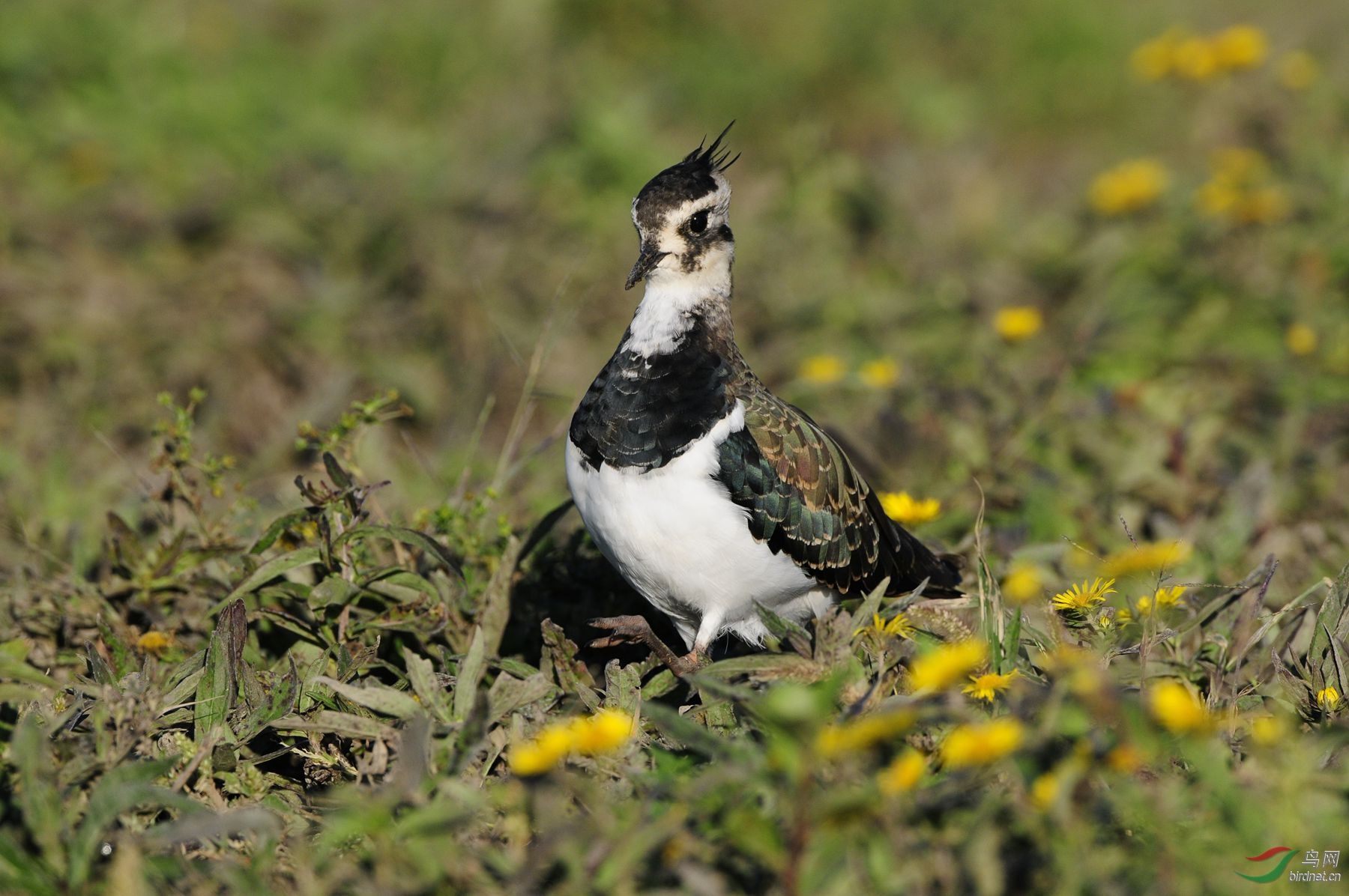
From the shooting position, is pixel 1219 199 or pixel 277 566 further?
pixel 1219 199

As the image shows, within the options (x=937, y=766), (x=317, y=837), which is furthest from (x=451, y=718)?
(x=937, y=766)

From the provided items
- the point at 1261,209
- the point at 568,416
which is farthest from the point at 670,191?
the point at 1261,209

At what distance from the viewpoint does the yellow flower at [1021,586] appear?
12.7 feet

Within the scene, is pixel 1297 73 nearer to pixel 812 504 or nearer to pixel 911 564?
pixel 911 564

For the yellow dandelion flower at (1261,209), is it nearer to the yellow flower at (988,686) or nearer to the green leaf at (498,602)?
the yellow flower at (988,686)

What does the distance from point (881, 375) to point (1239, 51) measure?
319 cm

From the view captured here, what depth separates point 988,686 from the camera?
3.59 meters

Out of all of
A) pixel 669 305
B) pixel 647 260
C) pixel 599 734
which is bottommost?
pixel 599 734

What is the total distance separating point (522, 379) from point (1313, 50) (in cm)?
632

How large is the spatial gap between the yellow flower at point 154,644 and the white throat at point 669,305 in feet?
5.81

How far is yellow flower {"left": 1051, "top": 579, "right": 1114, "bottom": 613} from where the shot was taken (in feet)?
12.0

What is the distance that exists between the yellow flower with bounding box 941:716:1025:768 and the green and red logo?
0.56m

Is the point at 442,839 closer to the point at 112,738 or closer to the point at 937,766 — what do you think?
the point at 112,738

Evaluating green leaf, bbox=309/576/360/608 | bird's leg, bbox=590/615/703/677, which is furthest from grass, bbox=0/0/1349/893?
bird's leg, bbox=590/615/703/677
